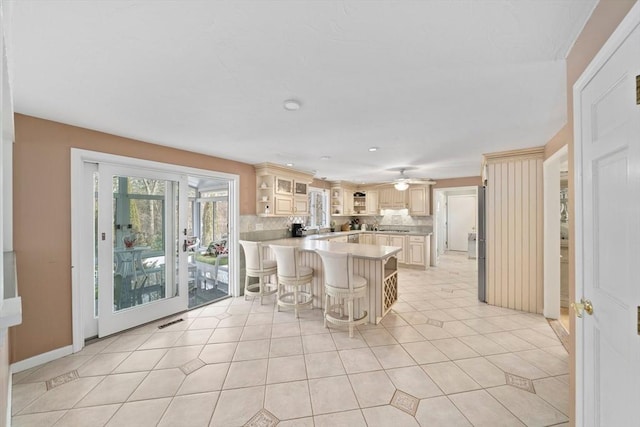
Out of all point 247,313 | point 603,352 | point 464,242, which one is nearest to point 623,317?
point 603,352

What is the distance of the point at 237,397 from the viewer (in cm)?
205

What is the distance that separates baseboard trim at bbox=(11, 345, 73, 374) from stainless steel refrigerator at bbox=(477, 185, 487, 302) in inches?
199

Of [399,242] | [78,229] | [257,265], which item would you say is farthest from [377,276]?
[399,242]

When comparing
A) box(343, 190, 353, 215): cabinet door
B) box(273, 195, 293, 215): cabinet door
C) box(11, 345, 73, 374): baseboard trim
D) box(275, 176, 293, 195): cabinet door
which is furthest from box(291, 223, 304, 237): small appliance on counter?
box(11, 345, 73, 374): baseboard trim

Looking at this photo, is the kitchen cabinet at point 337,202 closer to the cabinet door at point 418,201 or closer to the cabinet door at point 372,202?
the cabinet door at point 372,202

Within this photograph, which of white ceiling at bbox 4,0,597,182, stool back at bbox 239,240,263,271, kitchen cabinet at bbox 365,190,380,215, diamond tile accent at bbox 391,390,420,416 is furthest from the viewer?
kitchen cabinet at bbox 365,190,380,215

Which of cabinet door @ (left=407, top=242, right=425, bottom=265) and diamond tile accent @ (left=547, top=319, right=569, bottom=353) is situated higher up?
cabinet door @ (left=407, top=242, right=425, bottom=265)

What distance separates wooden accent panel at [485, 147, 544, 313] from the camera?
3490 millimetres

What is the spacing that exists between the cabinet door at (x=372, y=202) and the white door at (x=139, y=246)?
16.4ft

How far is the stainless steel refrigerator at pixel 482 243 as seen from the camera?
3908 mm

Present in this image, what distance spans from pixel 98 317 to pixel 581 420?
405 centimetres

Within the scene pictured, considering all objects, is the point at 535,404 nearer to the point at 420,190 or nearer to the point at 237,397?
the point at 237,397

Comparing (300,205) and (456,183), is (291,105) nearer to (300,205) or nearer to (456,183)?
(300,205)

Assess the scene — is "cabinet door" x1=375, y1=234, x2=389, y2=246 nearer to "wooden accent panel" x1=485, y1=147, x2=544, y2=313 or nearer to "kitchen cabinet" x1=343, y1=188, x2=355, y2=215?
"kitchen cabinet" x1=343, y1=188, x2=355, y2=215
